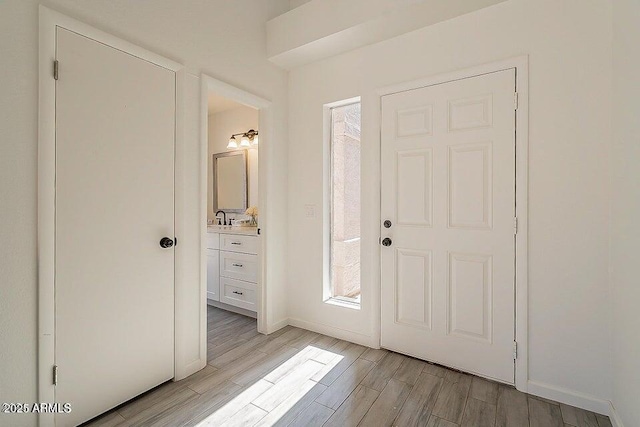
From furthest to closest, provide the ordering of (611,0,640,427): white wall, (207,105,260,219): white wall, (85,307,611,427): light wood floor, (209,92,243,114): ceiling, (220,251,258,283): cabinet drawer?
(207,105,260,219): white wall
(209,92,243,114): ceiling
(220,251,258,283): cabinet drawer
(85,307,611,427): light wood floor
(611,0,640,427): white wall

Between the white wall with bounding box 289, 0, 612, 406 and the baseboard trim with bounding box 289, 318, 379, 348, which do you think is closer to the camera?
the white wall with bounding box 289, 0, 612, 406

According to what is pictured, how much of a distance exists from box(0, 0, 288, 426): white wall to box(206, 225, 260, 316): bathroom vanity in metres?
0.42

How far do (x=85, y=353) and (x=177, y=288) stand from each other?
22.5 inches

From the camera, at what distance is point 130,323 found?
1.80m

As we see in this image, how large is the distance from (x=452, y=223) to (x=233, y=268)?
2230 millimetres

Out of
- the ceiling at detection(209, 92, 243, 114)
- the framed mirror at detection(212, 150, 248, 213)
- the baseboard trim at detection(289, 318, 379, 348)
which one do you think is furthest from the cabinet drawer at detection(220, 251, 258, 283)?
the ceiling at detection(209, 92, 243, 114)

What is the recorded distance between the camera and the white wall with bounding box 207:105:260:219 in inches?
157

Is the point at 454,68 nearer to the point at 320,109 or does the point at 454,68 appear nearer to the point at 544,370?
the point at 320,109

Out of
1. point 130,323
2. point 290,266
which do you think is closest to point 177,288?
point 130,323

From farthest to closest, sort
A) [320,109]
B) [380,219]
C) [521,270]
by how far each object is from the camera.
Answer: [320,109], [380,219], [521,270]

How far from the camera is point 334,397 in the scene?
6.09 feet

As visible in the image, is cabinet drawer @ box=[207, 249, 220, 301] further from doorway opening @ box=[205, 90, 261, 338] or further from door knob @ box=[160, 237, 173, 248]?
door knob @ box=[160, 237, 173, 248]

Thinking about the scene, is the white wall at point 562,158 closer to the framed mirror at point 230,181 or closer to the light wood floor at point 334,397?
the light wood floor at point 334,397

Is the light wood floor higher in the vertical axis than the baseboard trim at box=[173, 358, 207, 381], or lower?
lower
